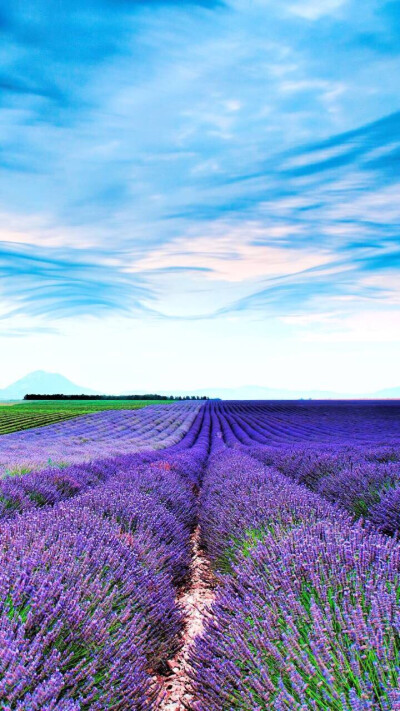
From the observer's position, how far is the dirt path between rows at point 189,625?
8.22 feet

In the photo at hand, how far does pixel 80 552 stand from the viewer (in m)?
2.43

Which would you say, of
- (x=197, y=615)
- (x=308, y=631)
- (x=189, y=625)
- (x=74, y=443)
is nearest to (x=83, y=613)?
(x=308, y=631)

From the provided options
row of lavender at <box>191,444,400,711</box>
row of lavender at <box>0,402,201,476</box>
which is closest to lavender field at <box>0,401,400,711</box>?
row of lavender at <box>191,444,400,711</box>

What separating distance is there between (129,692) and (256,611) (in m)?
0.58

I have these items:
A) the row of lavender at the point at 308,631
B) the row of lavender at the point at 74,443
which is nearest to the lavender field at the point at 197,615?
the row of lavender at the point at 308,631

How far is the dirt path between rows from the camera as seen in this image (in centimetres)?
251

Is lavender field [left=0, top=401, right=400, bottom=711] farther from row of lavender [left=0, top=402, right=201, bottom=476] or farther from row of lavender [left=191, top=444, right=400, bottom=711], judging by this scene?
row of lavender [left=0, top=402, right=201, bottom=476]

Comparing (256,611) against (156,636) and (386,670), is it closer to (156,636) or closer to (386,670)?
(386,670)

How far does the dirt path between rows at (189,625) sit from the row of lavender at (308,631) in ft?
0.94

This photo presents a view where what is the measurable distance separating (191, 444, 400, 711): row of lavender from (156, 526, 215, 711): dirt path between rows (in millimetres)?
287

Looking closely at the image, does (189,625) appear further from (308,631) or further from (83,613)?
(308,631)

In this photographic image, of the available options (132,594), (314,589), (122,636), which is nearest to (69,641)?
(122,636)

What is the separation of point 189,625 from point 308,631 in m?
1.99

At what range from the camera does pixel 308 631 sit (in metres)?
1.78
